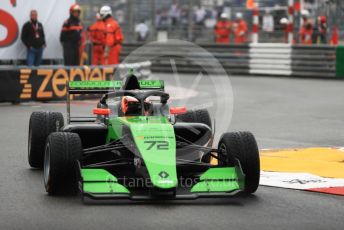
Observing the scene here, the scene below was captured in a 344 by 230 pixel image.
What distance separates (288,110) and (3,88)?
589cm

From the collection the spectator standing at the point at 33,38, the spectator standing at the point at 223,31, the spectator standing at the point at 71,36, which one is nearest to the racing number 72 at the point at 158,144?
the spectator standing at the point at 33,38

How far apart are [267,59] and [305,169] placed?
18.7 metres

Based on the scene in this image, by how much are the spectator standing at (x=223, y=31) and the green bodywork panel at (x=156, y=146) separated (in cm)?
2364

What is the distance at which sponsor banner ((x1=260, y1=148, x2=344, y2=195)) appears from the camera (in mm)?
8852

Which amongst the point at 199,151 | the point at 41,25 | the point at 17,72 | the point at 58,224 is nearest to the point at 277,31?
the point at 41,25

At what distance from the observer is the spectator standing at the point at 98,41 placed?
22891mm

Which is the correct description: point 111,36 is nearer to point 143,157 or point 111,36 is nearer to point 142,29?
point 142,29

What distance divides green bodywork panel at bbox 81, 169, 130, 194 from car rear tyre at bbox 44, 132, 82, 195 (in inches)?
6.1

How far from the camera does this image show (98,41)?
23031 mm

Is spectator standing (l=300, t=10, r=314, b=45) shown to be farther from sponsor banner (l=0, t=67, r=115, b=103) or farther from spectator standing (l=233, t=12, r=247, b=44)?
sponsor banner (l=0, t=67, r=115, b=103)

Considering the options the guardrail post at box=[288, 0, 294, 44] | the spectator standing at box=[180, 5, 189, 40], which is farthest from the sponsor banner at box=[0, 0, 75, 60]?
the spectator standing at box=[180, 5, 189, 40]

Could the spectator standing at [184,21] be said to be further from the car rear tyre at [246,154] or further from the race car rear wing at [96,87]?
the car rear tyre at [246,154]

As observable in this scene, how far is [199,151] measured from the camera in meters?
8.80

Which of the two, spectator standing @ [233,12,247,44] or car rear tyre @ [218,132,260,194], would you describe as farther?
spectator standing @ [233,12,247,44]
